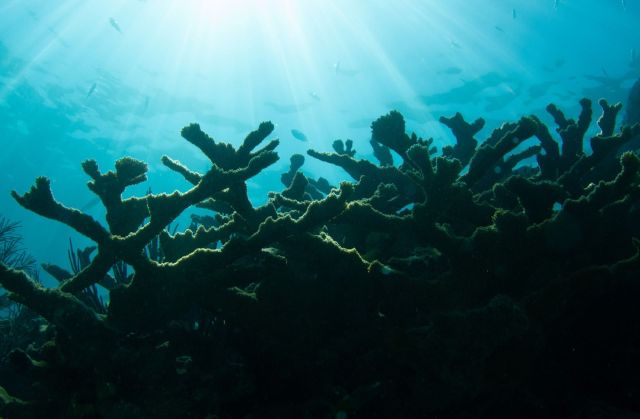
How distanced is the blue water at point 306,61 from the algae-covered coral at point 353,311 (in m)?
22.6

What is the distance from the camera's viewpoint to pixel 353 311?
252cm

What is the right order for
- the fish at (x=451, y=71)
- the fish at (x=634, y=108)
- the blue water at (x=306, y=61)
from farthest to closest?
the fish at (x=451, y=71) < the blue water at (x=306, y=61) < the fish at (x=634, y=108)

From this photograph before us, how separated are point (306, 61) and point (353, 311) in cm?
3086

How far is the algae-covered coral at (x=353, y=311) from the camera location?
82.6 inches

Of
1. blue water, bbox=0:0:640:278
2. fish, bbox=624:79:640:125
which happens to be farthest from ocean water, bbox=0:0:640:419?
blue water, bbox=0:0:640:278

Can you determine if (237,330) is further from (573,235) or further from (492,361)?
(573,235)

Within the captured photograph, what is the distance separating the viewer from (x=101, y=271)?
2.89 meters

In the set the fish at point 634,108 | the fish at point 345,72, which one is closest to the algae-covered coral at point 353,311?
the fish at point 634,108

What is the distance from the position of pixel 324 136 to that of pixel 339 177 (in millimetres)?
7807

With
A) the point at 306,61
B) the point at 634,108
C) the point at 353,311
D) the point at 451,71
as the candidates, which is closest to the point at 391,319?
the point at 353,311

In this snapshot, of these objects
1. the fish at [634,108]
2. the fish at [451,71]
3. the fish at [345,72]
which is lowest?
the fish at [634,108]

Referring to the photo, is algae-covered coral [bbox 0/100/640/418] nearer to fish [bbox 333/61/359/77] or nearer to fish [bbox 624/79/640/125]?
fish [bbox 624/79/640/125]

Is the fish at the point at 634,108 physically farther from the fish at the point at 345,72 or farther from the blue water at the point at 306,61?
the fish at the point at 345,72

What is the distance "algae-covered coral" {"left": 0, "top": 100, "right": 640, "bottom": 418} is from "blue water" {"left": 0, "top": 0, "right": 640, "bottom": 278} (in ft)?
74.2
